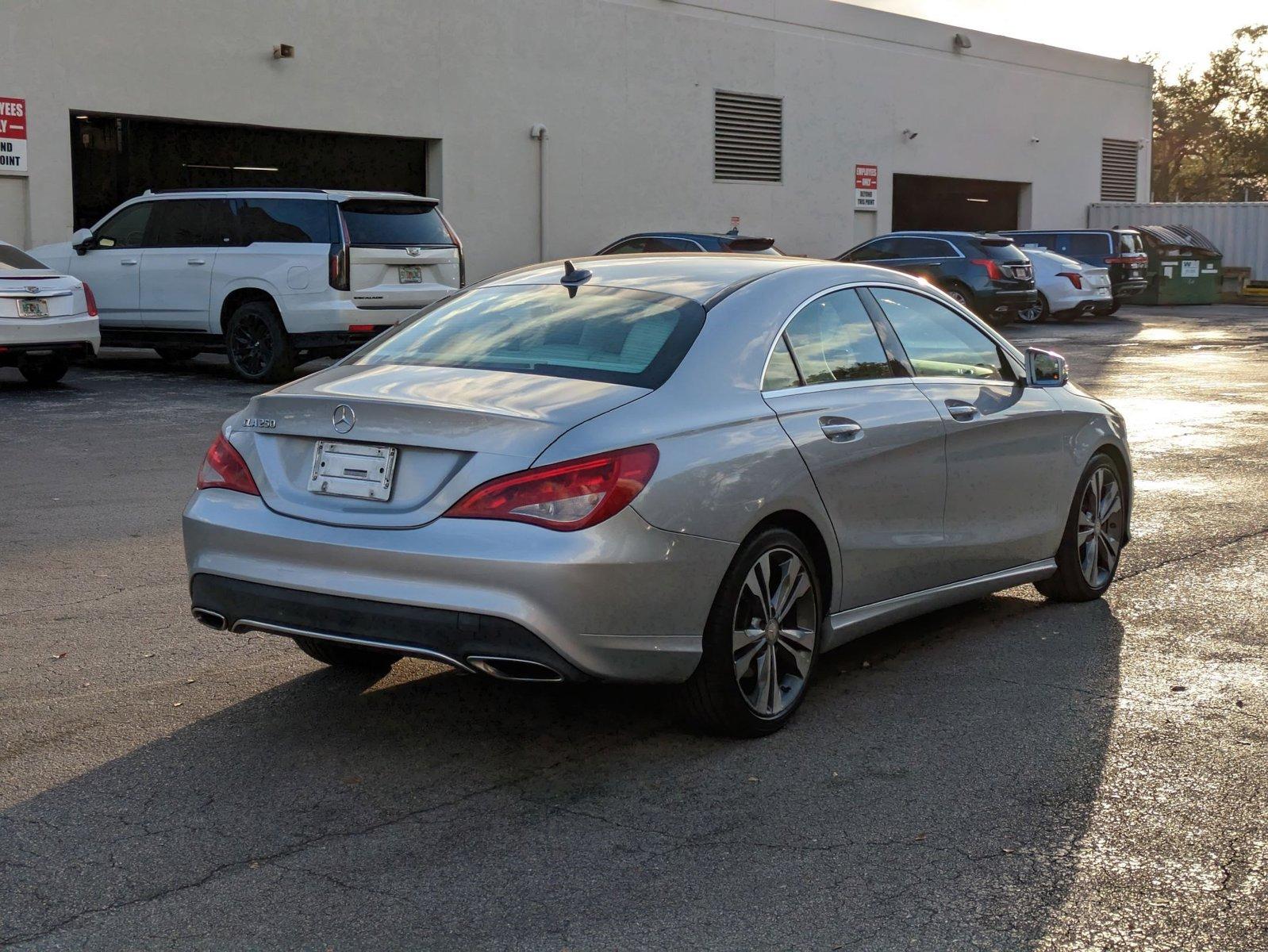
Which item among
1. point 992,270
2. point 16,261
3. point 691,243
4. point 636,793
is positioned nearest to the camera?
point 636,793

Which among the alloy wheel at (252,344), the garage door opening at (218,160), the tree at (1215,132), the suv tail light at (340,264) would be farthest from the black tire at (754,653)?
the tree at (1215,132)

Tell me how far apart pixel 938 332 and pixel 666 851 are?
2.97 m

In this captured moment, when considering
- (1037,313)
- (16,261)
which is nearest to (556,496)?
(16,261)

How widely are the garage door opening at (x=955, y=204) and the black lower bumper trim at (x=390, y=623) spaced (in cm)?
3497

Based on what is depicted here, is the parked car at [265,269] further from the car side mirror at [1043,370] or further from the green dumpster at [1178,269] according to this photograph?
the green dumpster at [1178,269]

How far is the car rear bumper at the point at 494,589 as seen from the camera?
4.37 meters

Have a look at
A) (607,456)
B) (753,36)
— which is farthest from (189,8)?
(607,456)

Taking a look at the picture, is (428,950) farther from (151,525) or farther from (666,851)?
(151,525)

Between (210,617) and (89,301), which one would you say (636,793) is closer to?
(210,617)

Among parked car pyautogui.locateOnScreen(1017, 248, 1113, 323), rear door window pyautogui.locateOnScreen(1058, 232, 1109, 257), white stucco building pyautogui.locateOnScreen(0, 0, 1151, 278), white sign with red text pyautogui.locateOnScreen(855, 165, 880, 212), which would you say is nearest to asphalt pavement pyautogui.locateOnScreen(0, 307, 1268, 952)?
white stucco building pyautogui.locateOnScreen(0, 0, 1151, 278)

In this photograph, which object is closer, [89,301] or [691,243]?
[89,301]

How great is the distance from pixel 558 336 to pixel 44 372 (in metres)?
12.3

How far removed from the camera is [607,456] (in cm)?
449

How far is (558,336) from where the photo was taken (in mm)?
5266
